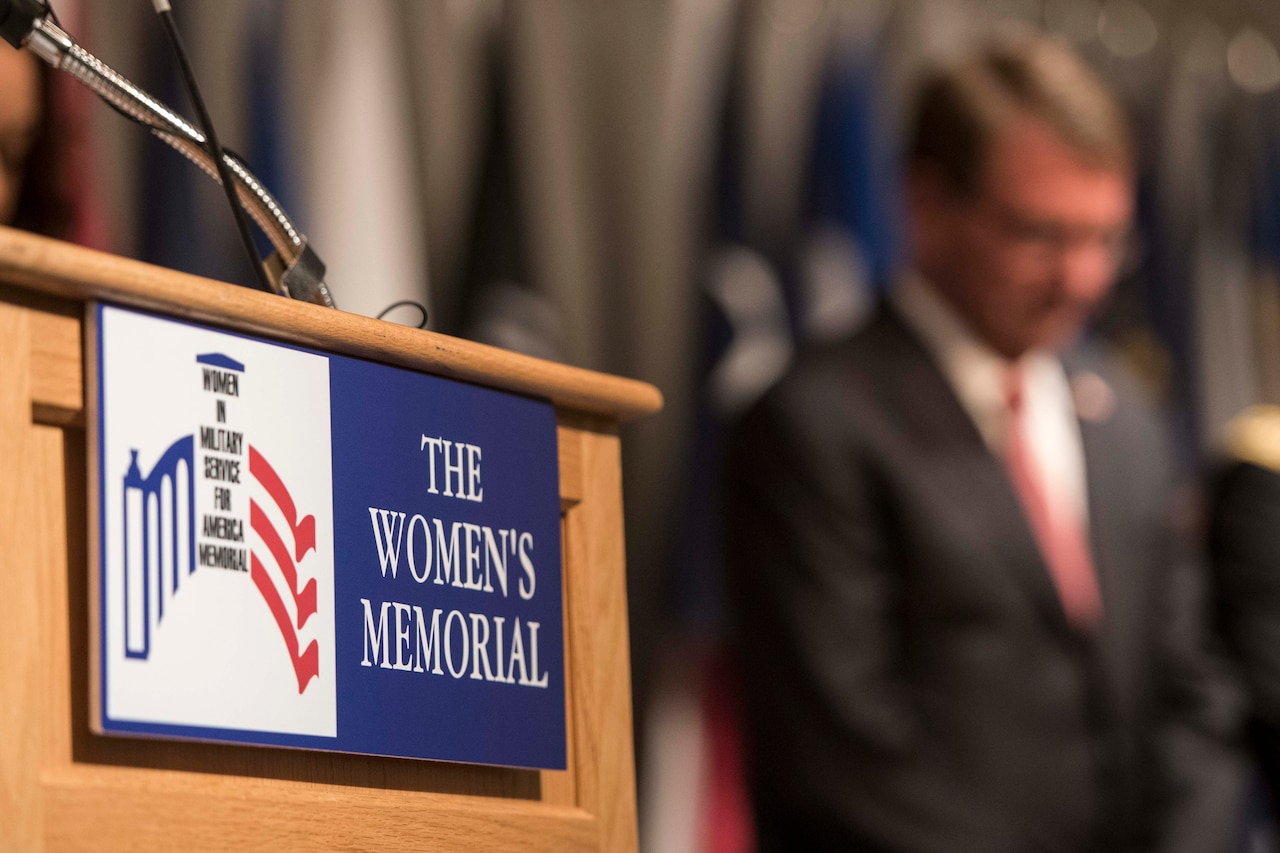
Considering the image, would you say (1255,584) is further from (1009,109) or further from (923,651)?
(1009,109)

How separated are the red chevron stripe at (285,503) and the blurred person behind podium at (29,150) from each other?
3.19 feet

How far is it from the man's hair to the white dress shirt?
21cm

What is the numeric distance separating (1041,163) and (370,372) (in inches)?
83.6

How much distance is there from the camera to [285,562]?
97 cm

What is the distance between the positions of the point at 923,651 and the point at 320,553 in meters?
1.89

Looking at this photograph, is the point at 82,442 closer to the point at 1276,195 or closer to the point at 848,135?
the point at 848,135

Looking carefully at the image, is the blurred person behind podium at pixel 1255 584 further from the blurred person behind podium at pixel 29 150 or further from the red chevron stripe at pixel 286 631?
the red chevron stripe at pixel 286 631

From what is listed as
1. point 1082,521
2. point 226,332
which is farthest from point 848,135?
point 226,332

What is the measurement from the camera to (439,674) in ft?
3.51

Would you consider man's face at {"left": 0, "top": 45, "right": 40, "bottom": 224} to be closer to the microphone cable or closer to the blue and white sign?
the microphone cable

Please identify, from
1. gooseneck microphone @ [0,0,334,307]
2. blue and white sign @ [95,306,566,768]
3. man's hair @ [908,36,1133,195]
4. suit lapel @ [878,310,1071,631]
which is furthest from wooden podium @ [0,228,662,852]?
man's hair @ [908,36,1133,195]

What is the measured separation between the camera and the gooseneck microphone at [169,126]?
101 cm

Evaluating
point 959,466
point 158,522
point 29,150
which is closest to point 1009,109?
point 959,466

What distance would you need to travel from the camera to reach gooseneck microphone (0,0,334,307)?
1007 mm
